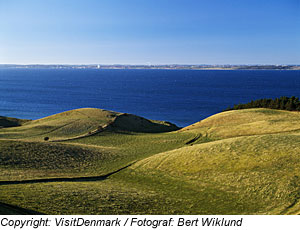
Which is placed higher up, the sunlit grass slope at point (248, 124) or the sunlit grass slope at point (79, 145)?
the sunlit grass slope at point (248, 124)

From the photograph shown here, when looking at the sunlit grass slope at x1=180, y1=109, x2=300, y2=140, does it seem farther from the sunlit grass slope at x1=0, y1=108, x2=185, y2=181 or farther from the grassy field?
the sunlit grass slope at x1=0, y1=108, x2=185, y2=181

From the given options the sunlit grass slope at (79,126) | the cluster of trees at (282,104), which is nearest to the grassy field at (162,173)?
the sunlit grass slope at (79,126)

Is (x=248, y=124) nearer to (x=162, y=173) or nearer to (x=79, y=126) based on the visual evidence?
(x=162, y=173)

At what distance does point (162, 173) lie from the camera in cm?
3048

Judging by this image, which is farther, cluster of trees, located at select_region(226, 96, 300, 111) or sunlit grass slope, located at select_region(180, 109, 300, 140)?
cluster of trees, located at select_region(226, 96, 300, 111)

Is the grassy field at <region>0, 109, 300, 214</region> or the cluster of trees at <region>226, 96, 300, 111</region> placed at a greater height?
the cluster of trees at <region>226, 96, 300, 111</region>

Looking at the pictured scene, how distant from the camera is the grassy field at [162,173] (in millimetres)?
21219

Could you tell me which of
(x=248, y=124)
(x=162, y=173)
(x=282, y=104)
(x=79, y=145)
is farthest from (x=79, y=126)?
(x=282, y=104)

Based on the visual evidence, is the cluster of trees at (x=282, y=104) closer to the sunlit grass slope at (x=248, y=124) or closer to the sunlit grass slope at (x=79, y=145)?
the sunlit grass slope at (x=248, y=124)

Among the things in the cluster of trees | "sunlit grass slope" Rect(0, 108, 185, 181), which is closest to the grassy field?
"sunlit grass slope" Rect(0, 108, 185, 181)

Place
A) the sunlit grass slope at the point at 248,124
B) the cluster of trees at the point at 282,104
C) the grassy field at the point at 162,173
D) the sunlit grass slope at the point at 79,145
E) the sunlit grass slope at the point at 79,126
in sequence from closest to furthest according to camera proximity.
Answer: the grassy field at the point at 162,173 → the sunlit grass slope at the point at 79,145 → the sunlit grass slope at the point at 248,124 → the sunlit grass slope at the point at 79,126 → the cluster of trees at the point at 282,104

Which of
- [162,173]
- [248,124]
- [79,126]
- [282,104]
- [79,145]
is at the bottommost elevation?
[162,173]

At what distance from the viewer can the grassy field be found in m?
21.2

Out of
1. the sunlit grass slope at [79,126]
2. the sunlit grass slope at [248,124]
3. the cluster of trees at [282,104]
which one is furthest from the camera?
the cluster of trees at [282,104]
